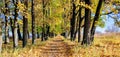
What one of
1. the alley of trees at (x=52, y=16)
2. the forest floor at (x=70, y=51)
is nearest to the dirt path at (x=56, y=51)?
the forest floor at (x=70, y=51)

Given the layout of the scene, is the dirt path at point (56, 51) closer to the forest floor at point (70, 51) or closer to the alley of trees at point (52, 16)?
the forest floor at point (70, 51)

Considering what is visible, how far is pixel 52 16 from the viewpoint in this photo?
205 ft

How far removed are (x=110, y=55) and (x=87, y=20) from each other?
40.6 feet

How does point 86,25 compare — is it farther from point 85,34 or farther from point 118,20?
point 118,20

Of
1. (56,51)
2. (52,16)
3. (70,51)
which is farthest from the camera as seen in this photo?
(52,16)

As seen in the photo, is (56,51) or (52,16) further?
(52,16)

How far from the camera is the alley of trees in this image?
94.6ft

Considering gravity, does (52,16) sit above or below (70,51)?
below

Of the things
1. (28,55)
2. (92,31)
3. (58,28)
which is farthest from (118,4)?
(58,28)

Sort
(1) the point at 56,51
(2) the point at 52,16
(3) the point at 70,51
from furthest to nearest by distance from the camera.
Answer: (2) the point at 52,16 < (1) the point at 56,51 < (3) the point at 70,51

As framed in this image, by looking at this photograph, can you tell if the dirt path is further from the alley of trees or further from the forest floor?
the alley of trees

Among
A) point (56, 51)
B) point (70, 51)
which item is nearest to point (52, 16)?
point (56, 51)

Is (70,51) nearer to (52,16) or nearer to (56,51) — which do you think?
(56,51)

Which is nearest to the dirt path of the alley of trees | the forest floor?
the forest floor
